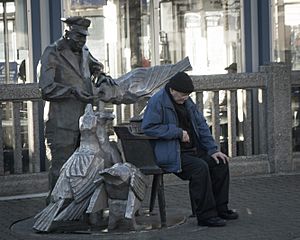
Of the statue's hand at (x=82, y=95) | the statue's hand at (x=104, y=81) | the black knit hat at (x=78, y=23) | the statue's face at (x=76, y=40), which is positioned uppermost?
the black knit hat at (x=78, y=23)

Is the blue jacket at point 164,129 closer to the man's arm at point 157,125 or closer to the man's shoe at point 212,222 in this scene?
the man's arm at point 157,125

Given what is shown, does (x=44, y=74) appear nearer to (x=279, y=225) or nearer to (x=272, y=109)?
(x=279, y=225)

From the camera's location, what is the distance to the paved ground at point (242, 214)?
791cm

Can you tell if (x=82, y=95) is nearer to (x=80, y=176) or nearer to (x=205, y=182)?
(x=80, y=176)

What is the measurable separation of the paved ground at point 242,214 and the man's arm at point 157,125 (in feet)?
3.04

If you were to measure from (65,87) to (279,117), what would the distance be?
4.32 m

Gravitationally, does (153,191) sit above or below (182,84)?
below

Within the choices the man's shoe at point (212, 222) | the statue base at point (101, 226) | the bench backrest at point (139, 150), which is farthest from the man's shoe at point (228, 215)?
the bench backrest at point (139, 150)

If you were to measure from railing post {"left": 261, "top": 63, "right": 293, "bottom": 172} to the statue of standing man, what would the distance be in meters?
3.73

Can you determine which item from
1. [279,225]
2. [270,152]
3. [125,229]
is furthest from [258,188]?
[125,229]

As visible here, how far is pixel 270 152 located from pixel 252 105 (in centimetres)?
81

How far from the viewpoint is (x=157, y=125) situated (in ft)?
27.1

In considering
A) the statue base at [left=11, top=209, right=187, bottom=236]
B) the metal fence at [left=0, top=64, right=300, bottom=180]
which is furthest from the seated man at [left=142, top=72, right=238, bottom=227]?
the metal fence at [left=0, top=64, right=300, bottom=180]

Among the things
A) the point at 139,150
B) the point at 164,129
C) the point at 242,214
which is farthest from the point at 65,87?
the point at 242,214
